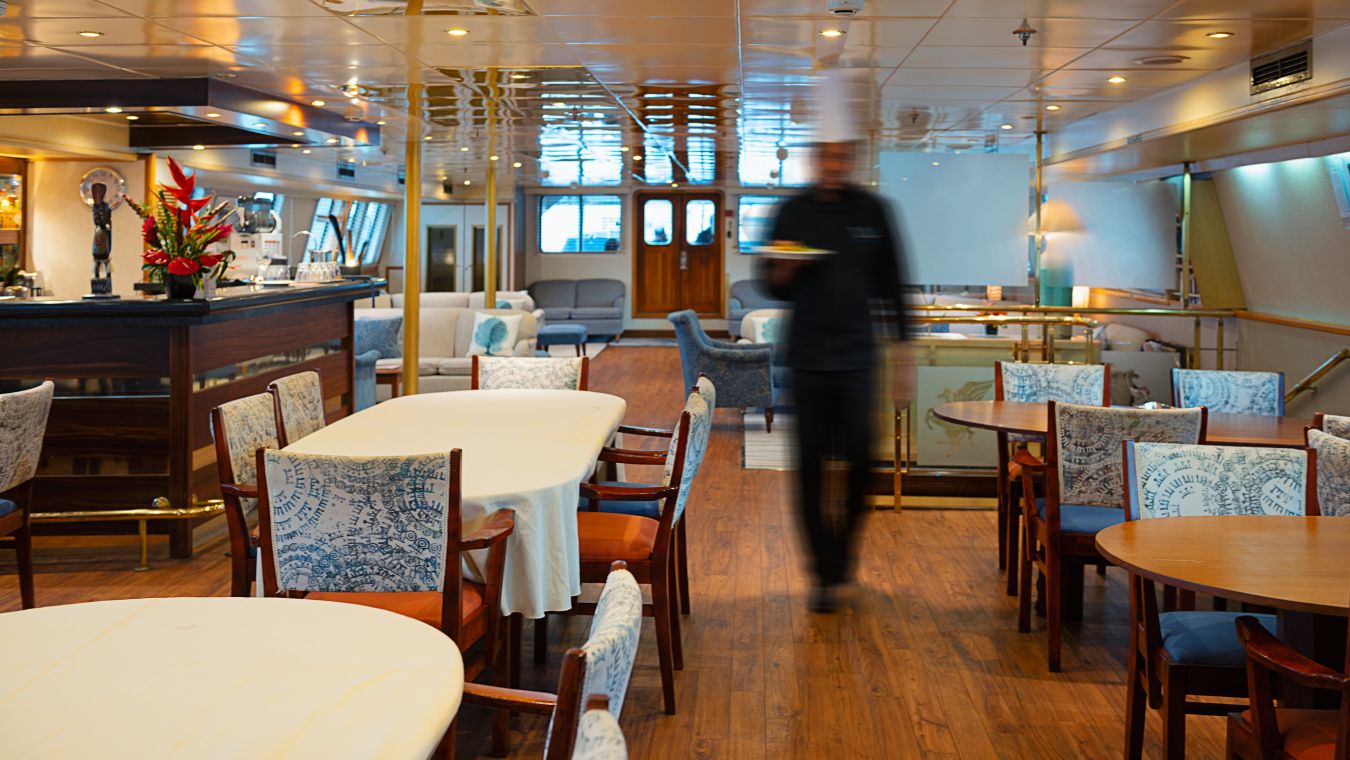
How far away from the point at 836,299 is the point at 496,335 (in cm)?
745

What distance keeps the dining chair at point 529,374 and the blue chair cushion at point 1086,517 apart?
219 cm

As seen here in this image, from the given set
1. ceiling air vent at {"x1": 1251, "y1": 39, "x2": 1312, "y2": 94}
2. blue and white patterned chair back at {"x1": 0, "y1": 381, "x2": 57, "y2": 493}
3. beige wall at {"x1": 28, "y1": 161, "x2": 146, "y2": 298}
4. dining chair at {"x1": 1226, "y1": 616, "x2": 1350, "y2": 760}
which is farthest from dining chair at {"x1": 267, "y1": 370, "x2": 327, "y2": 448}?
beige wall at {"x1": 28, "y1": 161, "x2": 146, "y2": 298}

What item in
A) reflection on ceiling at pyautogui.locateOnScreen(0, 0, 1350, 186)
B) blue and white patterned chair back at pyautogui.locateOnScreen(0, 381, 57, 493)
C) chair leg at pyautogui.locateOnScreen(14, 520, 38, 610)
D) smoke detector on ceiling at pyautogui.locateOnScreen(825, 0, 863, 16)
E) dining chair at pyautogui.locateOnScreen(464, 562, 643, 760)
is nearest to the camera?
dining chair at pyautogui.locateOnScreen(464, 562, 643, 760)

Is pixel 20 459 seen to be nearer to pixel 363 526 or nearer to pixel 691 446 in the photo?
pixel 363 526

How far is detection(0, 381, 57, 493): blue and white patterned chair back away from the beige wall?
20.7 feet

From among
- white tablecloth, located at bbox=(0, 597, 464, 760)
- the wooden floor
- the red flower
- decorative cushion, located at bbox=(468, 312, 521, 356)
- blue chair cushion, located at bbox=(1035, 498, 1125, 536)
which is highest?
the red flower

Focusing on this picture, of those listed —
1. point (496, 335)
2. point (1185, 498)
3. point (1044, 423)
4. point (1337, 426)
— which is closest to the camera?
point (1185, 498)

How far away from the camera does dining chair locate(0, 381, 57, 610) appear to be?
13.6 ft

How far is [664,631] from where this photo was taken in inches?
151

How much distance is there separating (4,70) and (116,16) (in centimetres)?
239

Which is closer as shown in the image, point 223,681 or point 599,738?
point 599,738

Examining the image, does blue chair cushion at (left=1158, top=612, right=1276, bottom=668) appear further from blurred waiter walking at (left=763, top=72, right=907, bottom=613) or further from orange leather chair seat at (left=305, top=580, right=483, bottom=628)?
orange leather chair seat at (left=305, top=580, right=483, bottom=628)

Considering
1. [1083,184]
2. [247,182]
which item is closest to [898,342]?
[1083,184]

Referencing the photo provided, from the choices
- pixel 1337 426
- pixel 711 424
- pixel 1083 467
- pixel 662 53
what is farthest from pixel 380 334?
pixel 1337 426
